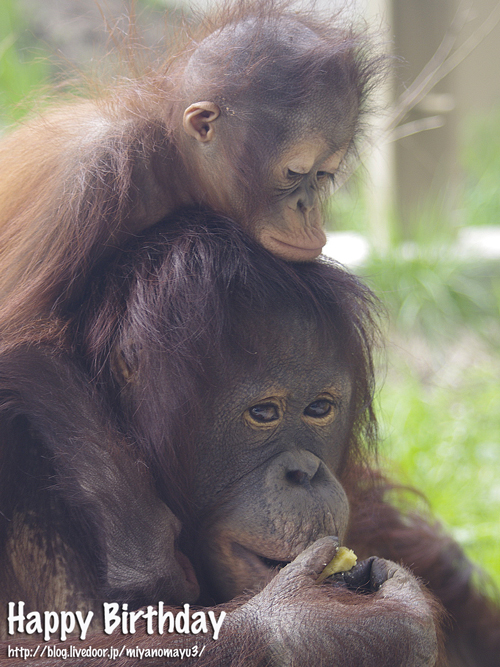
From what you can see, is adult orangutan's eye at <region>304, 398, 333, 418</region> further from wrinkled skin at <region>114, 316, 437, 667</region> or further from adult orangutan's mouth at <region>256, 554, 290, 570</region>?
adult orangutan's mouth at <region>256, 554, 290, 570</region>

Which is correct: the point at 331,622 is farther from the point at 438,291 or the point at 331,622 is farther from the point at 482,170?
the point at 482,170

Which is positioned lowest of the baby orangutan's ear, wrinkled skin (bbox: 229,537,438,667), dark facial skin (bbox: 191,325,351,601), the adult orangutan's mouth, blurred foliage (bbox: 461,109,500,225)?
wrinkled skin (bbox: 229,537,438,667)

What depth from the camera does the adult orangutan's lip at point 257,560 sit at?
1.73 m

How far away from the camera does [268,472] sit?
174 centimetres

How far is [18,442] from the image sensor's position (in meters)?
1.76

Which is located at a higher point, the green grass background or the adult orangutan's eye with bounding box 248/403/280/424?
the green grass background

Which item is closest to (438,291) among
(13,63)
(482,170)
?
(482,170)

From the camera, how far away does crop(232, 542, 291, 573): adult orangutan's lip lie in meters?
1.73

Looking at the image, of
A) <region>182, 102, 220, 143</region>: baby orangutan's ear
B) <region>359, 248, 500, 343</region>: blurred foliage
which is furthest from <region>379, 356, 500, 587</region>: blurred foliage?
<region>182, 102, 220, 143</region>: baby orangutan's ear

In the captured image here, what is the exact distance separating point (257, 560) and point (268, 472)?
21 cm

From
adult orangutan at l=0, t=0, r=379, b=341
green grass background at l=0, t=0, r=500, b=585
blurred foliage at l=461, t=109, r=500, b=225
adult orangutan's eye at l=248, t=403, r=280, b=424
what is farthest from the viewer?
blurred foliage at l=461, t=109, r=500, b=225

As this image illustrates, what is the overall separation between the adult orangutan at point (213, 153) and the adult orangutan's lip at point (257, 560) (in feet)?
2.52

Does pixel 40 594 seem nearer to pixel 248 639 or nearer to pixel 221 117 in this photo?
pixel 248 639

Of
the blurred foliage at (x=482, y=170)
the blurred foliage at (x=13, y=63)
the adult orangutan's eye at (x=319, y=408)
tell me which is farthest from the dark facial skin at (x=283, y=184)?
the blurred foliage at (x=482, y=170)
